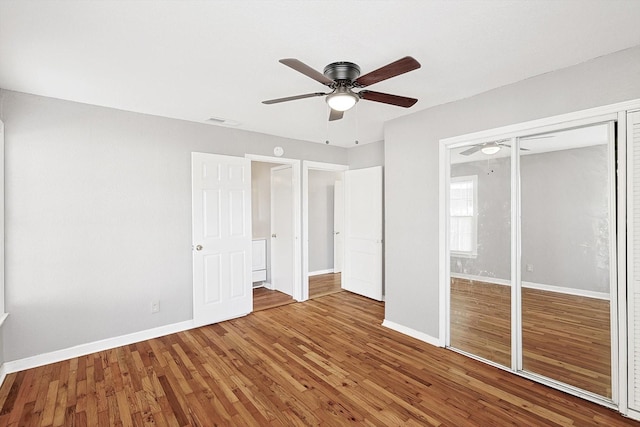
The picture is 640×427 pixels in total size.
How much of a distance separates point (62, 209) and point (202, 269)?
1545 mm

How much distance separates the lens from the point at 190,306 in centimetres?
371

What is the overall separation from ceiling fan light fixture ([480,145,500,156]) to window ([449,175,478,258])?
253 millimetres

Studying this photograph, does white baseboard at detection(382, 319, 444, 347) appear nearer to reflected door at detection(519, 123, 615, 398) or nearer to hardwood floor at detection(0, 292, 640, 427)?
hardwood floor at detection(0, 292, 640, 427)

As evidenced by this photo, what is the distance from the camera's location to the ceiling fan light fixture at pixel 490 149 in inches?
111

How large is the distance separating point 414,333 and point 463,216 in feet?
4.79

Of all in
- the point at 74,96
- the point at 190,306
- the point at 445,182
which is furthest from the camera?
the point at 190,306

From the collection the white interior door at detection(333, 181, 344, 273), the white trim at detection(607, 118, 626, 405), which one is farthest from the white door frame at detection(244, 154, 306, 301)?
the white trim at detection(607, 118, 626, 405)

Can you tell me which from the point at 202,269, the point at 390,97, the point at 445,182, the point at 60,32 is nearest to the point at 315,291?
the point at 202,269

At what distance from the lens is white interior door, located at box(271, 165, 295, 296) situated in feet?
16.0

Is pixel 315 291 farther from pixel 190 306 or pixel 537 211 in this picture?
pixel 537 211

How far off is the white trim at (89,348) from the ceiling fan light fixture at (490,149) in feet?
12.7

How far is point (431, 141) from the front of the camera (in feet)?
10.7

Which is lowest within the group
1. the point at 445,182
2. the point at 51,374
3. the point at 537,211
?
the point at 51,374

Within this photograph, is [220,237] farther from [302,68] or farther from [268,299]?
[302,68]
